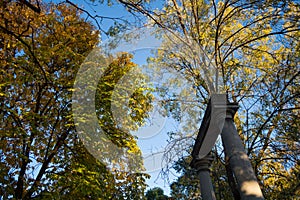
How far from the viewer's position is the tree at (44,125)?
20.5ft

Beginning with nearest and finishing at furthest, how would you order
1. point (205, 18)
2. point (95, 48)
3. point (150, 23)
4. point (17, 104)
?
point (17, 104), point (150, 23), point (205, 18), point (95, 48)

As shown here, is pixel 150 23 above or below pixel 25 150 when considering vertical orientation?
above

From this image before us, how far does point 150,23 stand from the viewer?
8.06 m

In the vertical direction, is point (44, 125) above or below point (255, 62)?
below

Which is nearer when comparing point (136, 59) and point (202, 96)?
point (202, 96)

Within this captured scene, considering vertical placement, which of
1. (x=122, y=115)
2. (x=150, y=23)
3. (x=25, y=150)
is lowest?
(x=25, y=150)

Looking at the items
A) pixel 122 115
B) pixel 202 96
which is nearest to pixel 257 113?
pixel 202 96

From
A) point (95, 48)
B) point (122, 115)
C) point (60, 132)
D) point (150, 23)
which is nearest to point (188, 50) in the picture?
point (150, 23)

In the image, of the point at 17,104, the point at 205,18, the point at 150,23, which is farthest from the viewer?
the point at 205,18

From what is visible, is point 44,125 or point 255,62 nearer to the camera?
point 44,125

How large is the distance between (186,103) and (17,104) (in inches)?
215

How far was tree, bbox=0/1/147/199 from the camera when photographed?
6.25 metres

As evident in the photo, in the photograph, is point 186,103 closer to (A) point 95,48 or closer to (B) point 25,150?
(A) point 95,48

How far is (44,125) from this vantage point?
6867 mm
